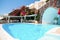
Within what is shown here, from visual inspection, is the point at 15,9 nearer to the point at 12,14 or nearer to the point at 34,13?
the point at 12,14

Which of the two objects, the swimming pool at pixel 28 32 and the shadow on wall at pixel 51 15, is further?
the shadow on wall at pixel 51 15

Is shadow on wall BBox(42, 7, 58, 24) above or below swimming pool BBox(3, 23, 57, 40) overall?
above

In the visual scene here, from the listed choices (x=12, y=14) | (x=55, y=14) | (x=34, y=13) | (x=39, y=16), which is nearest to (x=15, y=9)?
(x=12, y=14)

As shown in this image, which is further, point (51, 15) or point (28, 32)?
point (51, 15)

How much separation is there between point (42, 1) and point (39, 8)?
118 cm

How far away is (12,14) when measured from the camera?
19.7 meters

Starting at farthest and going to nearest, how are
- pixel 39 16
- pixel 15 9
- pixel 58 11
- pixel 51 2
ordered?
pixel 15 9, pixel 39 16, pixel 51 2, pixel 58 11

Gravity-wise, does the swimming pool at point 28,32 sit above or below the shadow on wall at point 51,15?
below

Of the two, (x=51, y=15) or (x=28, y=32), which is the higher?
(x=51, y=15)

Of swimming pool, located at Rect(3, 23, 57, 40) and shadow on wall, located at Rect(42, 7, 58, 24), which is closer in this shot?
swimming pool, located at Rect(3, 23, 57, 40)

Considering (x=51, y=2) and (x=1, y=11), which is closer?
(x=51, y=2)

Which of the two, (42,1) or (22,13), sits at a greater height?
(42,1)

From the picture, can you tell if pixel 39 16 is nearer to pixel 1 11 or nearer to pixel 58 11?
pixel 58 11

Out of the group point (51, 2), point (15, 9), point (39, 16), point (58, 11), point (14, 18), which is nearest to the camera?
point (58, 11)
